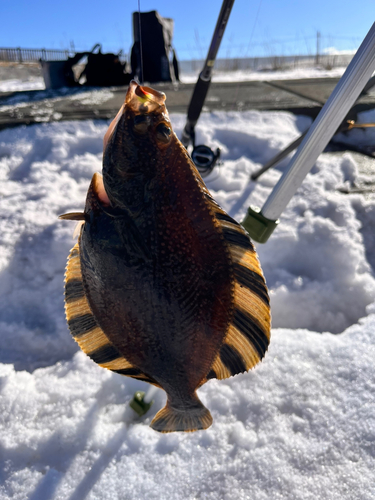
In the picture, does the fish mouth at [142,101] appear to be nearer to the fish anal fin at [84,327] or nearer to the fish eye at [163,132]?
the fish eye at [163,132]

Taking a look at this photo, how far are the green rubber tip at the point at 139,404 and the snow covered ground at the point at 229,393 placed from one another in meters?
0.07

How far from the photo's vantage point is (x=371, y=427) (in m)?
1.63

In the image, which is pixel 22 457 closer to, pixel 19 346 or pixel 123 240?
pixel 19 346

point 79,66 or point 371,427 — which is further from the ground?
point 79,66

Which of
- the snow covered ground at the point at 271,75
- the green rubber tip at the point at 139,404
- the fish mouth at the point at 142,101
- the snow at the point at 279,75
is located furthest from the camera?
the snow covered ground at the point at 271,75

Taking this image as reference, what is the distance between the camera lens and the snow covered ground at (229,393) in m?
1.53

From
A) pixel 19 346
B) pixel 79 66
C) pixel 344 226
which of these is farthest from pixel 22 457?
pixel 79 66

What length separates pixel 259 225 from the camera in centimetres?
182

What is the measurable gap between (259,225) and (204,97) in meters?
1.66

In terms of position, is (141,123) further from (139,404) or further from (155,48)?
(155,48)

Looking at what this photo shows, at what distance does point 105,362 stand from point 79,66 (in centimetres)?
840

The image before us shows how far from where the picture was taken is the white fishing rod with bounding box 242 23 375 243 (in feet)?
4.48

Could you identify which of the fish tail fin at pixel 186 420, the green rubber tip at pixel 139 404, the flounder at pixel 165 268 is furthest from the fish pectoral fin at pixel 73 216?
the green rubber tip at pixel 139 404

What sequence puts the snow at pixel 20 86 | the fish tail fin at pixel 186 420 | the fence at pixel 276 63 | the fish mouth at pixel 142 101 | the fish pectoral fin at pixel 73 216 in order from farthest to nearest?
the fence at pixel 276 63
the snow at pixel 20 86
the fish tail fin at pixel 186 420
the fish pectoral fin at pixel 73 216
the fish mouth at pixel 142 101
